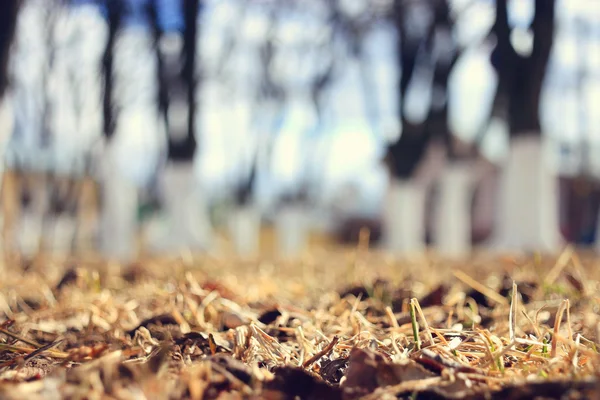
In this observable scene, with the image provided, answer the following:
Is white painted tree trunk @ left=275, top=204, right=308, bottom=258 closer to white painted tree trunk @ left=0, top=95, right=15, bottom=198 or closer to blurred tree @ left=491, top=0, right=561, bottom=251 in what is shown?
blurred tree @ left=491, top=0, right=561, bottom=251

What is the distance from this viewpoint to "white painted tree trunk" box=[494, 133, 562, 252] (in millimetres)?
6984

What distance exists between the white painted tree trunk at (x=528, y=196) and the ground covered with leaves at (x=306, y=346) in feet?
17.1

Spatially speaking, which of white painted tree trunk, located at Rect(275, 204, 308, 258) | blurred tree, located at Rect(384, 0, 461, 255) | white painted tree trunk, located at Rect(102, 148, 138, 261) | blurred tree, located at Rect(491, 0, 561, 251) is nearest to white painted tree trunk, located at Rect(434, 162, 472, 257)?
blurred tree, located at Rect(384, 0, 461, 255)

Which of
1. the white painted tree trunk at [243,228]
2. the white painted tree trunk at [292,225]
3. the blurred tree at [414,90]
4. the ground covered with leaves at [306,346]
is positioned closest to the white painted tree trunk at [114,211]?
the blurred tree at [414,90]

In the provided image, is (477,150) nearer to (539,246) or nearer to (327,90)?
(327,90)

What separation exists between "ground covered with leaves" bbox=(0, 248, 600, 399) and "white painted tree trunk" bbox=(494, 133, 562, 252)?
5.21 metres

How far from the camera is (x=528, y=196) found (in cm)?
720

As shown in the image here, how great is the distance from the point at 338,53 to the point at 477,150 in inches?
214

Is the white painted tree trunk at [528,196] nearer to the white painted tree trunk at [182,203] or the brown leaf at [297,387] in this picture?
the white painted tree trunk at [182,203]

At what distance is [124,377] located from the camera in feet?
2.56

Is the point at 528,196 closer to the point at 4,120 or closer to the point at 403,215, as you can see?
the point at 4,120

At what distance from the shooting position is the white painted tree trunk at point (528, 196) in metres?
6.98

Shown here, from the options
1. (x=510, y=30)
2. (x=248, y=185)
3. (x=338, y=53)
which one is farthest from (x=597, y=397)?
(x=248, y=185)

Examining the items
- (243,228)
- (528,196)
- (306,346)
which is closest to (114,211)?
(528,196)
